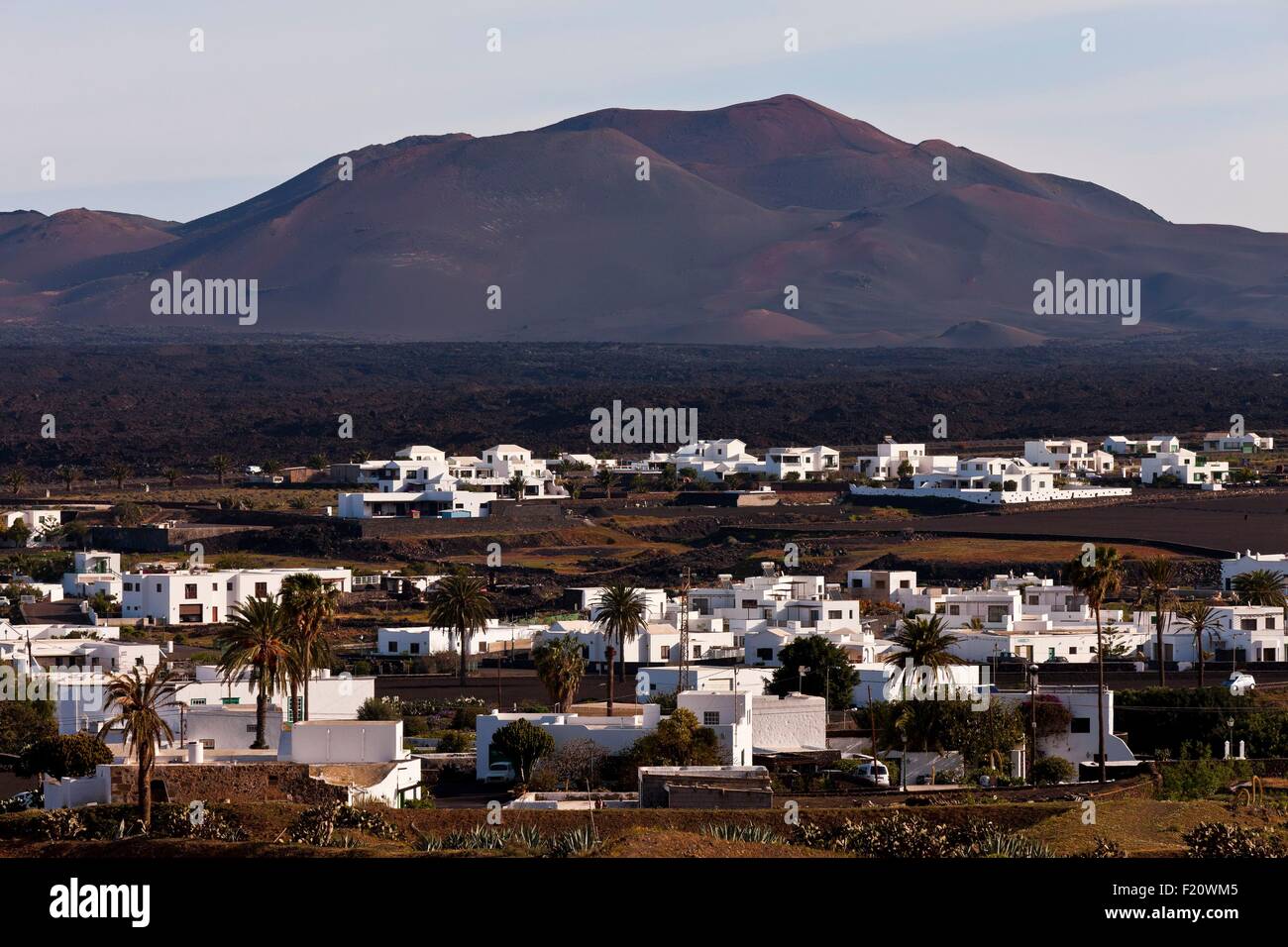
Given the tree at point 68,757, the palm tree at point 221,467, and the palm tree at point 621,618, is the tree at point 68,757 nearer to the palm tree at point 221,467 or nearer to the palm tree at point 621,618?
the palm tree at point 621,618

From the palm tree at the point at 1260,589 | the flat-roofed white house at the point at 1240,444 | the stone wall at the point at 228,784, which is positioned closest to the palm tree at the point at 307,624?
the stone wall at the point at 228,784

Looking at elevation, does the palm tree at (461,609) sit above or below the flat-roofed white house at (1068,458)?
below

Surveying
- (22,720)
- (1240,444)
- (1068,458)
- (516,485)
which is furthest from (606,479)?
(22,720)

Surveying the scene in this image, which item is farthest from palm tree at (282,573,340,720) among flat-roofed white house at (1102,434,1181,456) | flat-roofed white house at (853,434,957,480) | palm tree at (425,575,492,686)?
flat-roofed white house at (1102,434,1181,456)

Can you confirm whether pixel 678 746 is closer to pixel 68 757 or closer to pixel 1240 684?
pixel 68 757

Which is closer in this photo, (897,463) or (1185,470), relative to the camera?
(1185,470)

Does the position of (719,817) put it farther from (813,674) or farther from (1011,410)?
(1011,410)
